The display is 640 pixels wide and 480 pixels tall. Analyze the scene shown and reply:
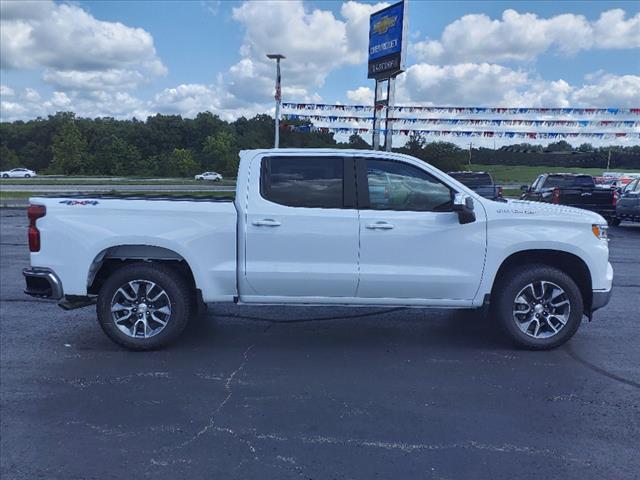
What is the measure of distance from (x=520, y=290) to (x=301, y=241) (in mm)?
2073

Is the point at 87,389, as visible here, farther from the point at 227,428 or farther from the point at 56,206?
the point at 56,206

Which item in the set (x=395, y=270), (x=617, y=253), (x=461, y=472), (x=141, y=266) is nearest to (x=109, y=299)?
(x=141, y=266)

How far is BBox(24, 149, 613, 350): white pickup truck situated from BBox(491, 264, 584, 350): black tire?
0.01m

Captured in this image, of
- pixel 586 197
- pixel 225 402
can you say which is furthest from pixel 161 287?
pixel 586 197

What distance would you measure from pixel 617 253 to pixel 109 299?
11133mm

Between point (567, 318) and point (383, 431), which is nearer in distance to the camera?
point (383, 431)

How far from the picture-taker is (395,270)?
5.17 m

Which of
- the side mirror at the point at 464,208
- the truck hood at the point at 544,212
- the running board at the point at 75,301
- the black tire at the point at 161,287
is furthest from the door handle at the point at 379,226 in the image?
the running board at the point at 75,301

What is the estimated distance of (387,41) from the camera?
23.5m

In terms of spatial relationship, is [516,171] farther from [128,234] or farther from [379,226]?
[128,234]

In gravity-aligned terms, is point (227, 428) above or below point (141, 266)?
below

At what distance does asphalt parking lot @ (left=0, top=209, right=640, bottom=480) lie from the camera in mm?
3318

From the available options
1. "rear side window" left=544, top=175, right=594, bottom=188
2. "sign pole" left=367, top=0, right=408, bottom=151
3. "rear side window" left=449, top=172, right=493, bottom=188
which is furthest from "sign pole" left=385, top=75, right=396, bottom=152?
"rear side window" left=544, top=175, right=594, bottom=188

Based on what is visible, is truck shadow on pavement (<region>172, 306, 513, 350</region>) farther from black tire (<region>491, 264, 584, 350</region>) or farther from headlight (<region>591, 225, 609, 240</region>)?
→ headlight (<region>591, 225, 609, 240</region>)
